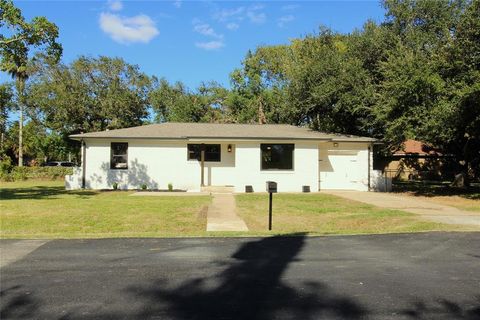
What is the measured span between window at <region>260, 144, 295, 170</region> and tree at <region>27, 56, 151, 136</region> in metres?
24.4

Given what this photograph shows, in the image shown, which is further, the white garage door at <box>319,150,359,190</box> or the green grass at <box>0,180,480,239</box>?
the white garage door at <box>319,150,359,190</box>

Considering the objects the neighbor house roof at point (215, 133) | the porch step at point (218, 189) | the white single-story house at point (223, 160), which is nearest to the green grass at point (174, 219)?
the porch step at point (218, 189)

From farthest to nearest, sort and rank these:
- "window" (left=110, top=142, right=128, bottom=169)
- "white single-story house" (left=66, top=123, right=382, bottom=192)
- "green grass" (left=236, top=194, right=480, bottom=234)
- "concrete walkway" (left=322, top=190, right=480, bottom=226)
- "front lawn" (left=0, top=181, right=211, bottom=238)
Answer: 1. "window" (left=110, top=142, right=128, bottom=169)
2. "white single-story house" (left=66, top=123, right=382, bottom=192)
3. "concrete walkway" (left=322, top=190, right=480, bottom=226)
4. "green grass" (left=236, top=194, right=480, bottom=234)
5. "front lawn" (left=0, top=181, right=211, bottom=238)

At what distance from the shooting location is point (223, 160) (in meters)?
25.1

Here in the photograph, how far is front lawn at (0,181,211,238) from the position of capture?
1045 centimetres

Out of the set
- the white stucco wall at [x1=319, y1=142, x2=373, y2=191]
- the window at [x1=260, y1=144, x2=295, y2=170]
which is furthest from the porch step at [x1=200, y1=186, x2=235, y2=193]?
the white stucco wall at [x1=319, y1=142, x2=373, y2=191]

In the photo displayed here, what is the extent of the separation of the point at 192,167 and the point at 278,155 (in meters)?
4.74

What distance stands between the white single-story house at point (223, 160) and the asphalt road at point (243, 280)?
14.9m

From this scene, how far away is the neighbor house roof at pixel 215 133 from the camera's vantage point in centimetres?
2372

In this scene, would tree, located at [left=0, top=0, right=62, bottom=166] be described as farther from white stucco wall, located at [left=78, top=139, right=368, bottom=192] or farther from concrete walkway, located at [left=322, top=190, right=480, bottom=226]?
concrete walkway, located at [left=322, top=190, right=480, bottom=226]

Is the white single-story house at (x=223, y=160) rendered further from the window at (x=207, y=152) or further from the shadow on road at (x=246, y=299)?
the shadow on road at (x=246, y=299)

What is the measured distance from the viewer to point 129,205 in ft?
52.6

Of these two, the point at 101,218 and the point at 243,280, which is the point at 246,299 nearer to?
the point at 243,280

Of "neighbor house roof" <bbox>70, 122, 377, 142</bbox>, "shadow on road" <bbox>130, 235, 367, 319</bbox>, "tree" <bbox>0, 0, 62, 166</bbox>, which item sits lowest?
"shadow on road" <bbox>130, 235, 367, 319</bbox>
